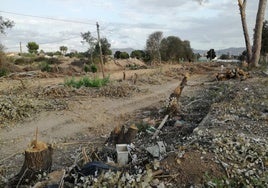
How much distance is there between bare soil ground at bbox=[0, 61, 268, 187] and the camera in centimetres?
414

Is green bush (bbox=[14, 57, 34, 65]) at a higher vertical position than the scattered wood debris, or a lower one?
higher

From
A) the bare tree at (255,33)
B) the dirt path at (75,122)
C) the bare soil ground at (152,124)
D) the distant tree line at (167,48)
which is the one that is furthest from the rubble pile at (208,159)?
the distant tree line at (167,48)

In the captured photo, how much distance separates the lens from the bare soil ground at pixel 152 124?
13.6 ft

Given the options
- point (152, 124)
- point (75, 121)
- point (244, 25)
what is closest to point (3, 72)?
point (75, 121)

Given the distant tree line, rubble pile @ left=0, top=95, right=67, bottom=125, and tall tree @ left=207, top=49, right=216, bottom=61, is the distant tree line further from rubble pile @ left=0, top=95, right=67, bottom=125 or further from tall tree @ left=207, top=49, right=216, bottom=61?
rubble pile @ left=0, top=95, right=67, bottom=125

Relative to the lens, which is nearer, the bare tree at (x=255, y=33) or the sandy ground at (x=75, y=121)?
the sandy ground at (x=75, y=121)

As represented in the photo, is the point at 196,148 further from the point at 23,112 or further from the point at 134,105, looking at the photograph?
the point at 134,105

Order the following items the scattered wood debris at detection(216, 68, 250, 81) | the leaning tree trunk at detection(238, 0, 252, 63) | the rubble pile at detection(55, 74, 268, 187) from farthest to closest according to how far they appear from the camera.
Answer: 1. the leaning tree trunk at detection(238, 0, 252, 63)
2. the scattered wood debris at detection(216, 68, 250, 81)
3. the rubble pile at detection(55, 74, 268, 187)

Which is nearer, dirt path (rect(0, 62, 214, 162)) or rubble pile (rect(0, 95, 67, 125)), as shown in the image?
dirt path (rect(0, 62, 214, 162))

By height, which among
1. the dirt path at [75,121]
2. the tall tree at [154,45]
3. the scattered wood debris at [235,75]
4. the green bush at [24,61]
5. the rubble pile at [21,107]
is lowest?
the dirt path at [75,121]

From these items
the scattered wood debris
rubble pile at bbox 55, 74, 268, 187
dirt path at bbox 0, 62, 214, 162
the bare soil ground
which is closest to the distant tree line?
the scattered wood debris

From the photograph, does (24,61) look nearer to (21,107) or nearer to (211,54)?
(21,107)

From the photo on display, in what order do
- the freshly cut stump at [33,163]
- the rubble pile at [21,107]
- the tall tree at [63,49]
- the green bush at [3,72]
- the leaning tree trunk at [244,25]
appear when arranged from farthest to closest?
1. the tall tree at [63,49]
2. the leaning tree trunk at [244,25]
3. the green bush at [3,72]
4. the rubble pile at [21,107]
5. the freshly cut stump at [33,163]

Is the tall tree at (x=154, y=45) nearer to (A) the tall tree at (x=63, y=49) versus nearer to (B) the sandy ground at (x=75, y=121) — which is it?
(A) the tall tree at (x=63, y=49)
